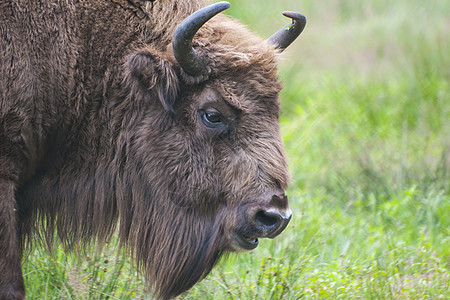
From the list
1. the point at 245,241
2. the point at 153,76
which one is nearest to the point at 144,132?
the point at 153,76

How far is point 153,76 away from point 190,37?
401 millimetres

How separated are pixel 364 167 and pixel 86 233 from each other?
354cm

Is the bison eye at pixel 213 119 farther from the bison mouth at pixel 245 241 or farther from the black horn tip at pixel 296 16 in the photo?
the black horn tip at pixel 296 16

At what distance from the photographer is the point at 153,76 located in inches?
171

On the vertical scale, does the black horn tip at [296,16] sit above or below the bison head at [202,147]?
above

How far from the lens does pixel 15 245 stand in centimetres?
414

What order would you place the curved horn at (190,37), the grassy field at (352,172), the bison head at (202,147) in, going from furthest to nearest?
the grassy field at (352,172) < the bison head at (202,147) < the curved horn at (190,37)

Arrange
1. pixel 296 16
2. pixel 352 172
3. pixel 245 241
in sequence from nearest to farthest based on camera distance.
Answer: pixel 245 241 → pixel 296 16 → pixel 352 172

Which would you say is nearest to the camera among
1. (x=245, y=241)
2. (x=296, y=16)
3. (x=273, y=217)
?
(x=273, y=217)

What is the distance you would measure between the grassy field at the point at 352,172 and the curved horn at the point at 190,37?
4.75ft

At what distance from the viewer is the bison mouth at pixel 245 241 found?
14.1 ft

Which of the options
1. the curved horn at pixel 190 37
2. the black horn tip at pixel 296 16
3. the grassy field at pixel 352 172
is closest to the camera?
the curved horn at pixel 190 37

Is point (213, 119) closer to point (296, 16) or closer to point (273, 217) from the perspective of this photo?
point (273, 217)

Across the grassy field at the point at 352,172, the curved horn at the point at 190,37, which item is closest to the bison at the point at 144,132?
the curved horn at the point at 190,37
